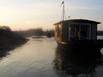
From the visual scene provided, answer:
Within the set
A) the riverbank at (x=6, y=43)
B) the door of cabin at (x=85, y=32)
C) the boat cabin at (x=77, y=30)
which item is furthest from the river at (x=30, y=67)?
the riverbank at (x=6, y=43)

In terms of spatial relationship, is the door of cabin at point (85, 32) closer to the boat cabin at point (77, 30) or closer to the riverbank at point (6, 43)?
the boat cabin at point (77, 30)

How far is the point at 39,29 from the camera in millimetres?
159250

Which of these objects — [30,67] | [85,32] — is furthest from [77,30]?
[30,67]

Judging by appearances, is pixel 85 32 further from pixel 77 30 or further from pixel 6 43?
pixel 6 43

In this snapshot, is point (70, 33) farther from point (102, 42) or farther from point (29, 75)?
point (29, 75)

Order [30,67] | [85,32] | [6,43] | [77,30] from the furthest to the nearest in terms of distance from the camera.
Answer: [6,43]
[85,32]
[77,30]
[30,67]

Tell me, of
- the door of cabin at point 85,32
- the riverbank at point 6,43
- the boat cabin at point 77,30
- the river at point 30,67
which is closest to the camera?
the river at point 30,67

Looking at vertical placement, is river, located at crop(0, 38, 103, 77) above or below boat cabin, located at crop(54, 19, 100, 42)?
below

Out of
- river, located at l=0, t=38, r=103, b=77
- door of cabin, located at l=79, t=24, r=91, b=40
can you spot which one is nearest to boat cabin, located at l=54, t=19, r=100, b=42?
→ door of cabin, located at l=79, t=24, r=91, b=40

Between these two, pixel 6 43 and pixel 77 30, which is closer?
pixel 77 30

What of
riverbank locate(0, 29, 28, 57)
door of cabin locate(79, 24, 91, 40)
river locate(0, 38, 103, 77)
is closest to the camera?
river locate(0, 38, 103, 77)

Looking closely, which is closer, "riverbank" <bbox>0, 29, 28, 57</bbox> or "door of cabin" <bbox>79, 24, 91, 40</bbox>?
"door of cabin" <bbox>79, 24, 91, 40</bbox>

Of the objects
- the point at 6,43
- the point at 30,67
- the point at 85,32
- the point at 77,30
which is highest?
the point at 77,30

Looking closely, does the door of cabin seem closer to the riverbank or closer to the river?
the river
